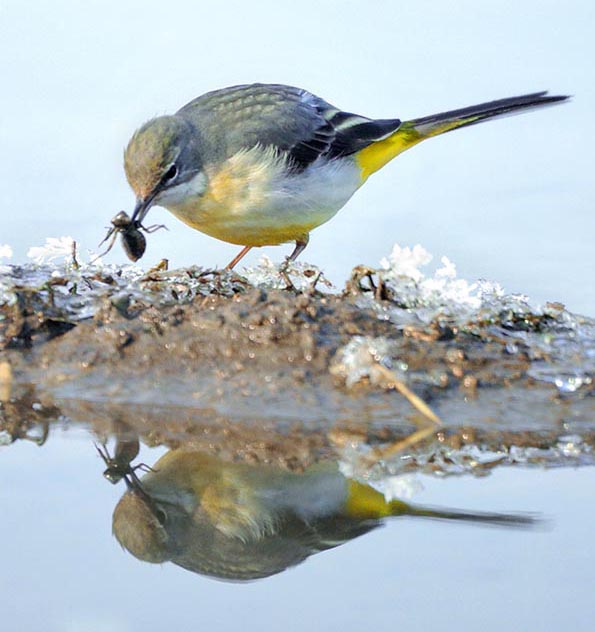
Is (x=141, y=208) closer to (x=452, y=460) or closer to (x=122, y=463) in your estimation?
(x=122, y=463)

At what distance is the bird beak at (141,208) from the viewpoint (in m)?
7.48

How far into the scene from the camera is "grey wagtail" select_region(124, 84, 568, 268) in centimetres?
756

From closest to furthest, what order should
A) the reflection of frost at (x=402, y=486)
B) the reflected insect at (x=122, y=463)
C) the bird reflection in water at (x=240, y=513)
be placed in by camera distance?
the bird reflection in water at (x=240, y=513), the reflection of frost at (x=402, y=486), the reflected insect at (x=122, y=463)

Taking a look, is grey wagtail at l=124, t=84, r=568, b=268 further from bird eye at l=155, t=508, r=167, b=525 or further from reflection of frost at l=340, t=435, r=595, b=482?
bird eye at l=155, t=508, r=167, b=525

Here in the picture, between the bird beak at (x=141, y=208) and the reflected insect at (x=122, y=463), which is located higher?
the bird beak at (x=141, y=208)

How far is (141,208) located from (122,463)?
245 cm

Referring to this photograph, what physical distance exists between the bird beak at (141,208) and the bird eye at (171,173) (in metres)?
0.14

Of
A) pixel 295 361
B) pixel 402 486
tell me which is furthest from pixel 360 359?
pixel 402 486

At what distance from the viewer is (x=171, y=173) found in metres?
7.58

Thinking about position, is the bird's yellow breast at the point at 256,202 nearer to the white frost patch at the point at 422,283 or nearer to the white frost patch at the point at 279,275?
the white frost patch at the point at 279,275

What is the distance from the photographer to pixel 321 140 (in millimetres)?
8438

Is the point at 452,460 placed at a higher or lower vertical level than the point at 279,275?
lower

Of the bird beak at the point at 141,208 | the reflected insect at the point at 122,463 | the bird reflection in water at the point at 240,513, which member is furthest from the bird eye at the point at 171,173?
the bird reflection in water at the point at 240,513

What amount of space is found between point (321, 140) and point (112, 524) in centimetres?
433
